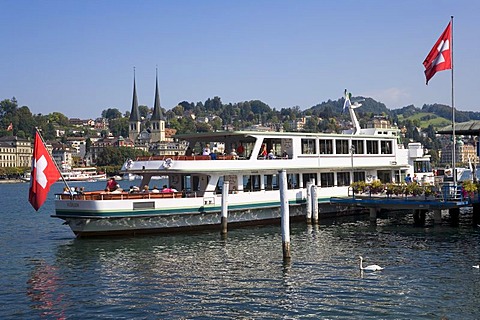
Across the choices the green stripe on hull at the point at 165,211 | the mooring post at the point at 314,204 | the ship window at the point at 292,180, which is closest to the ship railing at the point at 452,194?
the mooring post at the point at 314,204

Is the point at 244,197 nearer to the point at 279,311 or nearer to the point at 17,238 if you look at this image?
the point at 17,238

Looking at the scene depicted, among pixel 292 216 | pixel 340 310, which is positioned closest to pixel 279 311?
pixel 340 310

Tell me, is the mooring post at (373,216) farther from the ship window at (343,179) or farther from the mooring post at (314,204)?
the ship window at (343,179)

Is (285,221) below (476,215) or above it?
above

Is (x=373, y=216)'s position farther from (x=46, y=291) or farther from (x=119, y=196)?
(x=46, y=291)

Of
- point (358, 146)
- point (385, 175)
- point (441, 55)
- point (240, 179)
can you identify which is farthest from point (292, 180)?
point (441, 55)

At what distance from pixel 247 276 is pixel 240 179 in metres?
12.4

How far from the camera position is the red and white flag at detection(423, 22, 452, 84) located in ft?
107

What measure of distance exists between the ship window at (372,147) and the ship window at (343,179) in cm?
215

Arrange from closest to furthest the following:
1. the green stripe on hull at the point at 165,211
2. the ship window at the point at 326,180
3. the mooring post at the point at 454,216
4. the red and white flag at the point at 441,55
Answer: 1. the green stripe on hull at the point at 165,211
2. the red and white flag at the point at 441,55
3. the mooring post at the point at 454,216
4. the ship window at the point at 326,180

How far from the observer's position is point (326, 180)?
1554 inches

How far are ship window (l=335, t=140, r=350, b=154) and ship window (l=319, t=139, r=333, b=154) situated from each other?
485 millimetres

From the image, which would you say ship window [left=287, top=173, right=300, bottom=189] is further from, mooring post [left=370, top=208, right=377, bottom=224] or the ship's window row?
mooring post [left=370, top=208, right=377, bottom=224]

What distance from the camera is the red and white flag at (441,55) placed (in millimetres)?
32469
